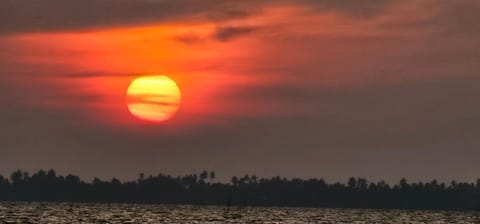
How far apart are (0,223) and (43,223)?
13689mm

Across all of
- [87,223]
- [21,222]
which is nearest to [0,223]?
[21,222]

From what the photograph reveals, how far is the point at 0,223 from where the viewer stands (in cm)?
18300

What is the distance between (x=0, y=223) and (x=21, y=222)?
31.1ft

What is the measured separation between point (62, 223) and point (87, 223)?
5.14m

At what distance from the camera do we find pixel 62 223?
197625mm

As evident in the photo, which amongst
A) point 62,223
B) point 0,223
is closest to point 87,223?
point 62,223

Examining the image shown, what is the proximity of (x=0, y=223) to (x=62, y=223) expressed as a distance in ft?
56.8

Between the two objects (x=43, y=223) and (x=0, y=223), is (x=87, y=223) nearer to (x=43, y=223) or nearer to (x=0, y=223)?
(x=43, y=223)

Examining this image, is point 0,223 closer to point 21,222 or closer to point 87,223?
point 21,222

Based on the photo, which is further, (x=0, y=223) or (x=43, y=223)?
(x=43, y=223)

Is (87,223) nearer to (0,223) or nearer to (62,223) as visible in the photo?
(62,223)

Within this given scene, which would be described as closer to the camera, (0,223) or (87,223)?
(0,223)

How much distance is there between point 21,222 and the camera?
19225 centimetres
